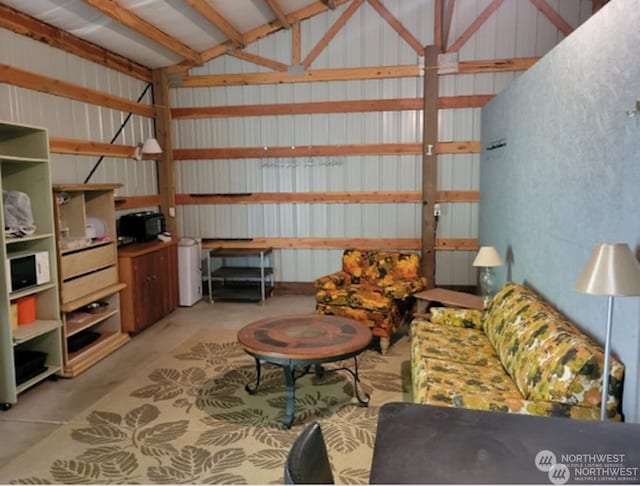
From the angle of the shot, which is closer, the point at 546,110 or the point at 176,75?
the point at 546,110

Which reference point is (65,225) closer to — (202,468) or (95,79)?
(95,79)

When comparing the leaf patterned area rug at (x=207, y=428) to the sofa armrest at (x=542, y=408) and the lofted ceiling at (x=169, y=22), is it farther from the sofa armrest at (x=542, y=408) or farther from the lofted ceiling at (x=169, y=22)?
the lofted ceiling at (x=169, y=22)

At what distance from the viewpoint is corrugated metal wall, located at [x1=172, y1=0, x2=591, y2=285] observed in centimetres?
559

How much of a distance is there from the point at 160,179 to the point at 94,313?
2413 millimetres

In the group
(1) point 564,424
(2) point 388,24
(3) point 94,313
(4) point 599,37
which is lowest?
(3) point 94,313

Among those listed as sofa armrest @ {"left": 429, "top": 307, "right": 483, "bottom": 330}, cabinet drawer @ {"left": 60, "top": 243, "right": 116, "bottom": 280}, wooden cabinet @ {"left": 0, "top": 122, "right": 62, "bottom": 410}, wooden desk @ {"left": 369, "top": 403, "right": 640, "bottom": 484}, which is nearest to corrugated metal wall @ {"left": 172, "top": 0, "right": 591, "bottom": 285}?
cabinet drawer @ {"left": 60, "top": 243, "right": 116, "bottom": 280}

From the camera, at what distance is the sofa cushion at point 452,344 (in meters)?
2.98

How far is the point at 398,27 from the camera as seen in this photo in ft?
18.7

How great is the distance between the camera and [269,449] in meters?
2.72

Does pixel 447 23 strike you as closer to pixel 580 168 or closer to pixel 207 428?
pixel 580 168

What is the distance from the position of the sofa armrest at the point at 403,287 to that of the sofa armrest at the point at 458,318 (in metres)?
0.78

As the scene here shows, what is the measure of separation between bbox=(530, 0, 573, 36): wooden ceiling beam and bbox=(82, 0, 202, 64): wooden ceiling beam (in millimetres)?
4153

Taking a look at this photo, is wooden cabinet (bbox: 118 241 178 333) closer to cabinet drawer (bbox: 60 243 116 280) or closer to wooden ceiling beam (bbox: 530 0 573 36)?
cabinet drawer (bbox: 60 243 116 280)

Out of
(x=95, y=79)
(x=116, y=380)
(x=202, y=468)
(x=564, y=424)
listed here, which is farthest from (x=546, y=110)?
(x=95, y=79)
